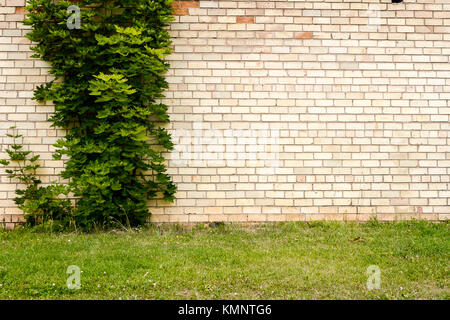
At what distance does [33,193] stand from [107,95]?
6.29 feet

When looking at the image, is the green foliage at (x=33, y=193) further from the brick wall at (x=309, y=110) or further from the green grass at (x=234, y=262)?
the brick wall at (x=309, y=110)

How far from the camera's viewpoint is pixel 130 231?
5.17 metres

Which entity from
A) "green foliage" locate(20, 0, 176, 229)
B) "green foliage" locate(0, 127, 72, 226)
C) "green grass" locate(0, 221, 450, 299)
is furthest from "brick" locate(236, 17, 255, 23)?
"green foliage" locate(0, 127, 72, 226)

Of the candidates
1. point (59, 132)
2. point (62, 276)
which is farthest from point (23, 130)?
point (62, 276)

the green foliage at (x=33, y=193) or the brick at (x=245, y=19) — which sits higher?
the brick at (x=245, y=19)

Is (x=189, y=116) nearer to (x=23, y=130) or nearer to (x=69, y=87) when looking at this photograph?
(x=69, y=87)

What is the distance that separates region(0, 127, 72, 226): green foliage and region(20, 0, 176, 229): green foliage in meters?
0.24

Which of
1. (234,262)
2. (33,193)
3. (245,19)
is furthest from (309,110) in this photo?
(33,193)

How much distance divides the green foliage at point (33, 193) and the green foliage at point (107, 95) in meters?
0.24

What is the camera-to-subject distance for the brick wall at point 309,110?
5672 mm

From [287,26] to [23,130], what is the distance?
14.9 ft

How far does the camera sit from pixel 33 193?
541 centimetres

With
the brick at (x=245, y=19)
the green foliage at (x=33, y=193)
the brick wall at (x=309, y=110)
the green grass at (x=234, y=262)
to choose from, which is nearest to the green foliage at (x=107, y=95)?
the green foliage at (x=33, y=193)

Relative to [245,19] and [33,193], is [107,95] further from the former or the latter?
[245,19]
